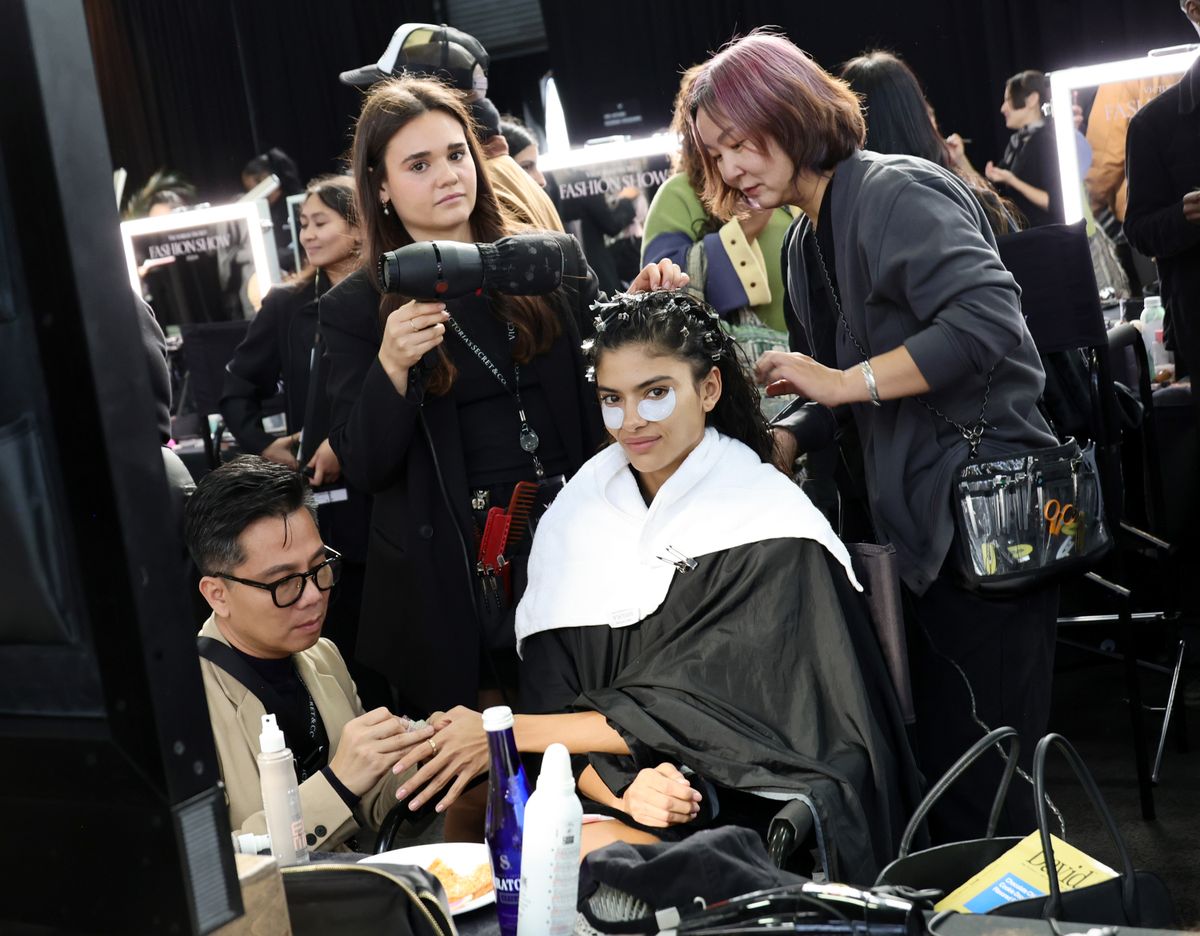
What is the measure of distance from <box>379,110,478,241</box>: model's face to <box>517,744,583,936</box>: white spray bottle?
1278mm

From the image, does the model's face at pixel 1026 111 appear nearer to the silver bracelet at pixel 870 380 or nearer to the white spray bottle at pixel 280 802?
the silver bracelet at pixel 870 380

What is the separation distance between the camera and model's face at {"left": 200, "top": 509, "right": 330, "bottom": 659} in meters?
1.86

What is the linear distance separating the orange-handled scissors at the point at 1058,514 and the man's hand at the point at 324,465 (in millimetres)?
1342

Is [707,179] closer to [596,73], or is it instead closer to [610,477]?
[610,477]

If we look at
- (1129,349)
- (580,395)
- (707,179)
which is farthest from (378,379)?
(1129,349)

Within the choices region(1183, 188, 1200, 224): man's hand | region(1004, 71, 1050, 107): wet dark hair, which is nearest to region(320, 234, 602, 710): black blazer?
region(1183, 188, 1200, 224): man's hand

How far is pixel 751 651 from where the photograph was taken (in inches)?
74.4

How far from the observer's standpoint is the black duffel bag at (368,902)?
1.00 meters

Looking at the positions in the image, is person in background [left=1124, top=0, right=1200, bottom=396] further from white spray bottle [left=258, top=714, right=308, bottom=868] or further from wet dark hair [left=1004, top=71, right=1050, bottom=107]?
wet dark hair [left=1004, top=71, right=1050, bottom=107]

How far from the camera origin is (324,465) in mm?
2643

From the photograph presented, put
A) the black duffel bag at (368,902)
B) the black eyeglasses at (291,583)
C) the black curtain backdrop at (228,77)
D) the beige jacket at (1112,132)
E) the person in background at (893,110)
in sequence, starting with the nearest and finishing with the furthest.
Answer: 1. the black duffel bag at (368,902)
2. the black eyeglasses at (291,583)
3. the person in background at (893,110)
4. the beige jacket at (1112,132)
5. the black curtain backdrop at (228,77)

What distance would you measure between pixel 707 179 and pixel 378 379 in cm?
63

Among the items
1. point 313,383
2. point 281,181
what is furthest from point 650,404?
point 281,181

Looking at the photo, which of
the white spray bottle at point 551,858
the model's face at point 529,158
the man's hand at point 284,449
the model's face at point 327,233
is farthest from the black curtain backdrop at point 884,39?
the white spray bottle at point 551,858
